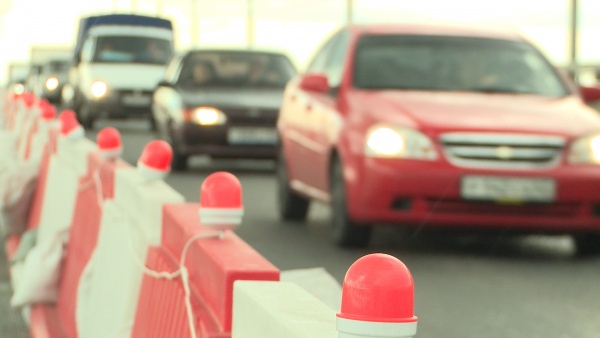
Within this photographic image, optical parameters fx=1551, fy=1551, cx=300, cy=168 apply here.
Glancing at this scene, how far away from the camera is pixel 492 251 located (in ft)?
33.0

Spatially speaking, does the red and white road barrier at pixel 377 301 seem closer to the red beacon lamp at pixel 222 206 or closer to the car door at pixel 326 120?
the red beacon lamp at pixel 222 206

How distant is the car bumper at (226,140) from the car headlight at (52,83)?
3629 cm

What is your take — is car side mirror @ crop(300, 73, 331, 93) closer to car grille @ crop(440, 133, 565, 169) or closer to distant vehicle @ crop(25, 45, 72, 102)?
car grille @ crop(440, 133, 565, 169)

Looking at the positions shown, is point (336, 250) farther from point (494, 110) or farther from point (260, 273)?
point (260, 273)

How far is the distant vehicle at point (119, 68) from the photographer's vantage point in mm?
30156

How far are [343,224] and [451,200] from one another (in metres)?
0.77

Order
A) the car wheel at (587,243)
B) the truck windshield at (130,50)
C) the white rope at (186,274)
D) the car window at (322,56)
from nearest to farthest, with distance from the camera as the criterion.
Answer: the white rope at (186,274) < the car wheel at (587,243) < the car window at (322,56) < the truck windshield at (130,50)

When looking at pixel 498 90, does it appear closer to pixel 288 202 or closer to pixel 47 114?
pixel 288 202

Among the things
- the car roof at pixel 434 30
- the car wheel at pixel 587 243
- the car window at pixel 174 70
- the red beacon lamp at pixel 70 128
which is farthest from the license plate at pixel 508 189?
the car window at pixel 174 70

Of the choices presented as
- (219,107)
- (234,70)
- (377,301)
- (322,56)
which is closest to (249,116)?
(219,107)

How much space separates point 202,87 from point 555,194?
9563 millimetres

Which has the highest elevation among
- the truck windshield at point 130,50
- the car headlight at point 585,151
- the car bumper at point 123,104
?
the car headlight at point 585,151

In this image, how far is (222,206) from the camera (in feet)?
13.0

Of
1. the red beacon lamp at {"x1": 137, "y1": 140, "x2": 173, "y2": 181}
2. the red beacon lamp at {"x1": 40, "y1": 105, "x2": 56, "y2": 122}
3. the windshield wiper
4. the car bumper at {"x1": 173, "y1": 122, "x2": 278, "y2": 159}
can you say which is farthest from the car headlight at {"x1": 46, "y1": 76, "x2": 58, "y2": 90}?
the red beacon lamp at {"x1": 137, "y1": 140, "x2": 173, "y2": 181}
